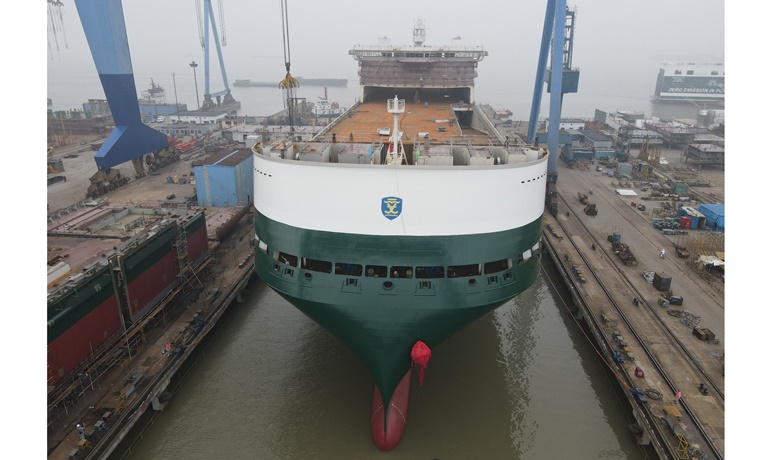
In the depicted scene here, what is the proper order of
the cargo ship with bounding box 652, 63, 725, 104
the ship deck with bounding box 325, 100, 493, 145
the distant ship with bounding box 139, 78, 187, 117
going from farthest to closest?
the cargo ship with bounding box 652, 63, 725, 104, the distant ship with bounding box 139, 78, 187, 117, the ship deck with bounding box 325, 100, 493, 145

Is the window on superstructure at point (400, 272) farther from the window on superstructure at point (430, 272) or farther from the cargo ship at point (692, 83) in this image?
the cargo ship at point (692, 83)

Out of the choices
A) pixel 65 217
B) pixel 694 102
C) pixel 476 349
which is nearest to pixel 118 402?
pixel 476 349

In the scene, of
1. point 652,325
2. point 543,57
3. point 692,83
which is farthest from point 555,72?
point 692,83

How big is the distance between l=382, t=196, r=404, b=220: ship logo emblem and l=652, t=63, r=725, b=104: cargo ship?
132796 millimetres

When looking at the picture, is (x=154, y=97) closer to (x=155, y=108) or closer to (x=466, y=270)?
(x=155, y=108)

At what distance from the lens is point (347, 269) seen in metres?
11.0

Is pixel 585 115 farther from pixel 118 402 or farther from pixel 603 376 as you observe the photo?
pixel 118 402

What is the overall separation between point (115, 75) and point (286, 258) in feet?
96.1

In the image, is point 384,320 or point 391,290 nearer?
point 391,290

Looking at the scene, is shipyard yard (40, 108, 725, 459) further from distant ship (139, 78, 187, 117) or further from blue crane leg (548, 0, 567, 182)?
distant ship (139, 78, 187, 117)

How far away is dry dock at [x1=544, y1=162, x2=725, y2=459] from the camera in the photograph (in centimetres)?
1202

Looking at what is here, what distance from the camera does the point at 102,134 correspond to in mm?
60375

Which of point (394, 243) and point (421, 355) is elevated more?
point (394, 243)

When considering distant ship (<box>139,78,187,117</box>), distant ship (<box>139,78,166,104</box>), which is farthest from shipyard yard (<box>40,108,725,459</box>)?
distant ship (<box>139,78,166,104</box>)
